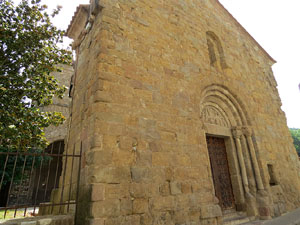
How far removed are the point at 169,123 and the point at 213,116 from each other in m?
2.16

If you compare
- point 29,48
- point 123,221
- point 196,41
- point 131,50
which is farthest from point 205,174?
point 29,48

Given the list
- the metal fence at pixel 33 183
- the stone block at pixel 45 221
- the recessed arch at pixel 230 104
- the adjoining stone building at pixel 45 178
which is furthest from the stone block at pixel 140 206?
the adjoining stone building at pixel 45 178

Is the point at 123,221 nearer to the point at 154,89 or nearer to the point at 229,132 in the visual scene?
the point at 154,89

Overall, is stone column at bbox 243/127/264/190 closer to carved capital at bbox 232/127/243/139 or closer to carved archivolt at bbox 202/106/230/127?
carved capital at bbox 232/127/243/139

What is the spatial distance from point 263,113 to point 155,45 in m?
4.48

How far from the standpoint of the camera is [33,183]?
37.2 ft

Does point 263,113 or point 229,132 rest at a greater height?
point 263,113

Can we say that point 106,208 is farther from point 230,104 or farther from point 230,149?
point 230,104

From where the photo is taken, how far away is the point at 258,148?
549 centimetres

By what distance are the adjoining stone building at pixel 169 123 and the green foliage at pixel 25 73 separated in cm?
138

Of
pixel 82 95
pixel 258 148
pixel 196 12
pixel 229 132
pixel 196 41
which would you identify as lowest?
pixel 258 148

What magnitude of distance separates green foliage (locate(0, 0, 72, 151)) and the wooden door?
469 cm

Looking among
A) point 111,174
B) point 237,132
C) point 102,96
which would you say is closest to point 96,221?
point 111,174

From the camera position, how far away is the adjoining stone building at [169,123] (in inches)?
116
